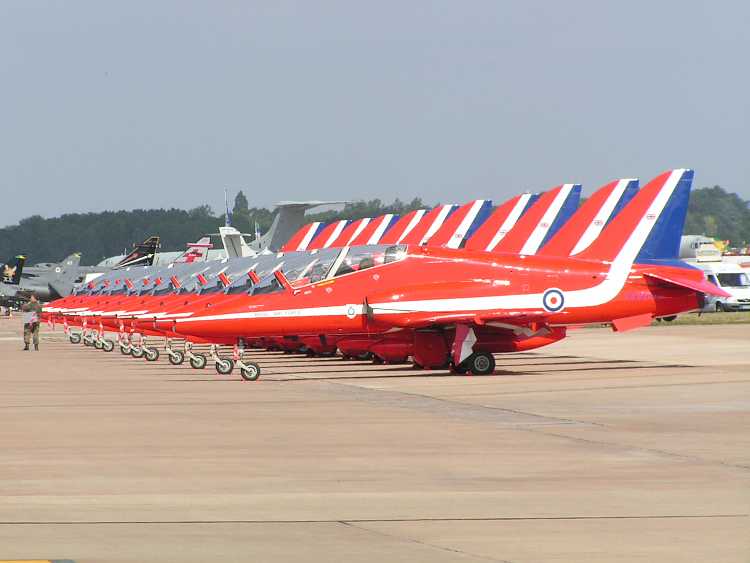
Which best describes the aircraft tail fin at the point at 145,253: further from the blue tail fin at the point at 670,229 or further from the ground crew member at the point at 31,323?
the blue tail fin at the point at 670,229

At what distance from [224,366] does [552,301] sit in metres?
5.81

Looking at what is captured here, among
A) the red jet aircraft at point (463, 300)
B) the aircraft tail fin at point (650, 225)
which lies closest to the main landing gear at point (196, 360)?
the red jet aircraft at point (463, 300)

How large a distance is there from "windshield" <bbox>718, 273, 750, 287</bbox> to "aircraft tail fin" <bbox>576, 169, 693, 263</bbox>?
3927 cm

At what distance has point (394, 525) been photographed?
8.42 metres

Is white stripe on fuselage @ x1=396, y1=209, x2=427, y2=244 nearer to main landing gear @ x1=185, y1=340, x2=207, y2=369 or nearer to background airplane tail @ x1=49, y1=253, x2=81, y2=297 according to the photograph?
main landing gear @ x1=185, y1=340, x2=207, y2=369

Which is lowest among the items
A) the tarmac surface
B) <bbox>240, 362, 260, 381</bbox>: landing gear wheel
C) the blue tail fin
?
the tarmac surface

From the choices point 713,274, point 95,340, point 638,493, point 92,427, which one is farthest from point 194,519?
point 713,274

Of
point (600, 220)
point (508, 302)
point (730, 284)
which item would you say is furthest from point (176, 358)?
point (730, 284)

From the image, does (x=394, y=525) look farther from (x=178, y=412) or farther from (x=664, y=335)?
(x=664, y=335)

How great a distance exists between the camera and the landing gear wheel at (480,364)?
2395cm

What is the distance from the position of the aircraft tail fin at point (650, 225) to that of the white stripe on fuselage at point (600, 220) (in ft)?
4.79

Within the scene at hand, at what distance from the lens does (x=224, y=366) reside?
24547 mm

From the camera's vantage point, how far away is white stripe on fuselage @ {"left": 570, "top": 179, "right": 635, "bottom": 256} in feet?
93.4

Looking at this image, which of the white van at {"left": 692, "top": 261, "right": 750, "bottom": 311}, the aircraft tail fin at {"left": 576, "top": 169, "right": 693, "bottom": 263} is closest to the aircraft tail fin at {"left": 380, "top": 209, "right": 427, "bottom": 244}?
the aircraft tail fin at {"left": 576, "top": 169, "right": 693, "bottom": 263}
